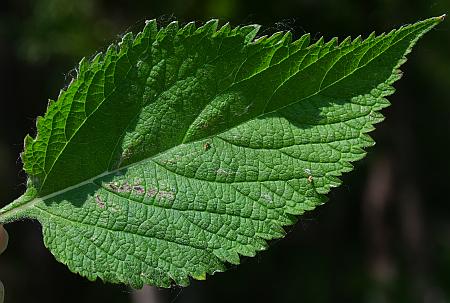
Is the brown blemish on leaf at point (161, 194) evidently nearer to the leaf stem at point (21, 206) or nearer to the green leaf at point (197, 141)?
the green leaf at point (197, 141)

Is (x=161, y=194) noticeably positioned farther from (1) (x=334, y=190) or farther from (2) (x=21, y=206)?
(1) (x=334, y=190)

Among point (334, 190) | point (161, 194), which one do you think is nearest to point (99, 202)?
point (161, 194)

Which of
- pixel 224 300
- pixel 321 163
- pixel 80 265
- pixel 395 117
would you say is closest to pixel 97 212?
pixel 80 265

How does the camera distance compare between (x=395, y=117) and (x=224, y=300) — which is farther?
(x=224, y=300)

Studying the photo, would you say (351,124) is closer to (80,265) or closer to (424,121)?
(80,265)

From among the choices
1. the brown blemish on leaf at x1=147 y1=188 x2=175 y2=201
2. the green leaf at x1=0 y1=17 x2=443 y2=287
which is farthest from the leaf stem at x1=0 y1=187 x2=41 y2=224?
the brown blemish on leaf at x1=147 y1=188 x2=175 y2=201
